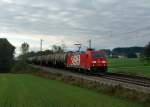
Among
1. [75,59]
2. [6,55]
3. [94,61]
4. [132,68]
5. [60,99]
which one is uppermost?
[6,55]

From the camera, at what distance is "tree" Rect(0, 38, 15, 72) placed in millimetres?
145125

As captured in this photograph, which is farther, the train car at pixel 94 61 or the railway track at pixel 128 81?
the train car at pixel 94 61

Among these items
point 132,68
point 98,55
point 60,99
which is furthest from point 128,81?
point 132,68

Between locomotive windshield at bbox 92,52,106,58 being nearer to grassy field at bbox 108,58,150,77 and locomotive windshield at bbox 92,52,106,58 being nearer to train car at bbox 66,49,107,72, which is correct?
train car at bbox 66,49,107,72

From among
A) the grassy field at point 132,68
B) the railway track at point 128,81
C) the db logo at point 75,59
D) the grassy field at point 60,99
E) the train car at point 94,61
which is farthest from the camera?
the db logo at point 75,59

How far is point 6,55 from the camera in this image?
148375 mm

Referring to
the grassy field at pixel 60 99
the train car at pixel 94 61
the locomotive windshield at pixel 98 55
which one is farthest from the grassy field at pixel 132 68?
the grassy field at pixel 60 99

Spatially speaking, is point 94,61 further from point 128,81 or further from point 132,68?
point 132,68

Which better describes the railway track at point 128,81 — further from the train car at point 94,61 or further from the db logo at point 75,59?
the db logo at point 75,59

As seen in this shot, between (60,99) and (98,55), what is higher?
(98,55)

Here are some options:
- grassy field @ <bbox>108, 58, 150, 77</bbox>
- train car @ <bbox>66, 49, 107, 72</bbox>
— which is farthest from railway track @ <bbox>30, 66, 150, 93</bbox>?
train car @ <bbox>66, 49, 107, 72</bbox>

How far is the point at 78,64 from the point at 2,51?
9663 centimetres

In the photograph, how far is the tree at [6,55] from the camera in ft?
476

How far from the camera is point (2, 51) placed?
5881 inches
